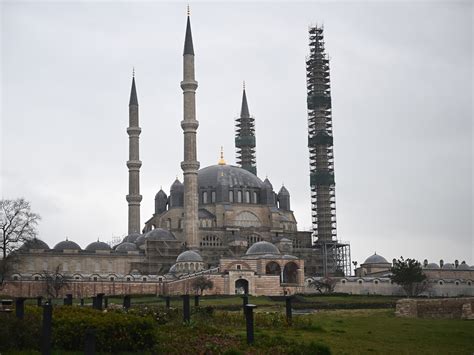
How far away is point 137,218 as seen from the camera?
72.6 m

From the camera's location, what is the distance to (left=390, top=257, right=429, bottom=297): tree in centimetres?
6097

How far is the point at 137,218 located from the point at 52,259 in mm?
10161

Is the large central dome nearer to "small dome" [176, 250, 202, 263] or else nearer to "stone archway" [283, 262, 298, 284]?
"small dome" [176, 250, 202, 263]

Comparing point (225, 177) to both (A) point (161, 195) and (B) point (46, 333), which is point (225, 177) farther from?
(B) point (46, 333)

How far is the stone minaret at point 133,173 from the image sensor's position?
71.7 meters

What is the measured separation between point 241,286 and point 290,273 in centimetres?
596

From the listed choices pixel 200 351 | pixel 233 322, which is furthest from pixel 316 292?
pixel 200 351

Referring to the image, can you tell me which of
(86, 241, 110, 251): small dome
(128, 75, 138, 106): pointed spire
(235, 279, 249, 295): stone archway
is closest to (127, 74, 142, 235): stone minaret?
(128, 75, 138, 106): pointed spire

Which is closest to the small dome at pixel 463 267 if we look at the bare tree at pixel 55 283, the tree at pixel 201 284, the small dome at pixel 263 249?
the small dome at pixel 263 249

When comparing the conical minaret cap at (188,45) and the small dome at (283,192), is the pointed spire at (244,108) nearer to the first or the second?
the small dome at (283,192)

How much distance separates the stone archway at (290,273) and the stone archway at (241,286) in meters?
5.24

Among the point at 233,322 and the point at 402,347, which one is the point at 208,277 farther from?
the point at 402,347

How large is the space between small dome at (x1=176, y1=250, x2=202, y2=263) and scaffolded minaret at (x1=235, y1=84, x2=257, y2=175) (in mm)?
25979

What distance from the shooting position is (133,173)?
7188cm
